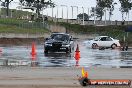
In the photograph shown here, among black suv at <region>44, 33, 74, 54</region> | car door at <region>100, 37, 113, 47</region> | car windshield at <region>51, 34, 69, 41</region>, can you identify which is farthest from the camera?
car door at <region>100, 37, 113, 47</region>

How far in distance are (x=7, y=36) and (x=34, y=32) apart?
9.45 meters

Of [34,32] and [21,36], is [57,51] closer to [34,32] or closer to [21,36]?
[21,36]

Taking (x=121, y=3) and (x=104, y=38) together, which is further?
(x=121, y=3)

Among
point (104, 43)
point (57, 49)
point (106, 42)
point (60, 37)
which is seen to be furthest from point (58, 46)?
point (106, 42)

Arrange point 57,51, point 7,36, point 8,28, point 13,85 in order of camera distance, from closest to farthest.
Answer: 1. point 13,85
2. point 57,51
3. point 7,36
4. point 8,28

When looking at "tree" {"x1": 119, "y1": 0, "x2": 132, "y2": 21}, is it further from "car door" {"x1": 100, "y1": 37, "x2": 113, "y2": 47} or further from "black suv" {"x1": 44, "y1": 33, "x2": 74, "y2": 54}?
"black suv" {"x1": 44, "y1": 33, "x2": 74, "y2": 54}

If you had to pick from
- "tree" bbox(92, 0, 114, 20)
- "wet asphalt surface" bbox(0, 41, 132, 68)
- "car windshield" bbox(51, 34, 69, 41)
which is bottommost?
"wet asphalt surface" bbox(0, 41, 132, 68)

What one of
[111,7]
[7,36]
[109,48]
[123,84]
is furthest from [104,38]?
[111,7]

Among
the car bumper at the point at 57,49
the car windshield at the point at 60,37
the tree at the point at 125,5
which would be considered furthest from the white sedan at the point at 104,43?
the tree at the point at 125,5

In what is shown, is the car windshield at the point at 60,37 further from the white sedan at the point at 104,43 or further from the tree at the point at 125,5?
the tree at the point at 125,5

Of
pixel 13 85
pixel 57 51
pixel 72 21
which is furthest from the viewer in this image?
pixel 72 21

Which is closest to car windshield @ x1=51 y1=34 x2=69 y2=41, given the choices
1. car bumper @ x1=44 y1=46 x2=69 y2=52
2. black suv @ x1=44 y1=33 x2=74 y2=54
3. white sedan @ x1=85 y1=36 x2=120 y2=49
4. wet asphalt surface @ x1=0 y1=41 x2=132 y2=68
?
black suv @ x1=44 y1=33 x2=74 y2=54

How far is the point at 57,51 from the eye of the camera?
1459 inches

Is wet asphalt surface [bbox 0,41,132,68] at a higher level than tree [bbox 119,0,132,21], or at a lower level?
lower
